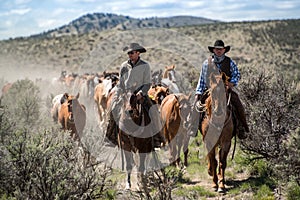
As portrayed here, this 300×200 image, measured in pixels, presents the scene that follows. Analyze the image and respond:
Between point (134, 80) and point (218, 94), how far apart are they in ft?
7.06

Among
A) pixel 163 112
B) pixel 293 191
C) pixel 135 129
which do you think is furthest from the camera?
pixel 163 112

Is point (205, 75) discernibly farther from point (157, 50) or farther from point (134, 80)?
point (157, 50)

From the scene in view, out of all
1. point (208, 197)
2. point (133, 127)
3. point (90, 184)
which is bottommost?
point (208, 197)

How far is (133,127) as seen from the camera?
28.9 ft

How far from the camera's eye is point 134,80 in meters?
8.99

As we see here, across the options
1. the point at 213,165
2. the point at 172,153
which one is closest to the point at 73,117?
the point at 172,153

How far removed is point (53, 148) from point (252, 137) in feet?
14.9

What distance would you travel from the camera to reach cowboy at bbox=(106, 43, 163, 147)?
8.86m

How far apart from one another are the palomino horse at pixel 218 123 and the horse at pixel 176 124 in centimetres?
200

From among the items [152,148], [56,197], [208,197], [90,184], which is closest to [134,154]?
[152,148]

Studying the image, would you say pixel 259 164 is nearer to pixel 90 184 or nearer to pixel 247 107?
pixel 247 107

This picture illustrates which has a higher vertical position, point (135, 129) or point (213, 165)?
point (135, 129)

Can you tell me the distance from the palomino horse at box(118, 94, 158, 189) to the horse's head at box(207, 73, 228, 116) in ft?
5.41

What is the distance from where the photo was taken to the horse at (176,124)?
10625 mm
